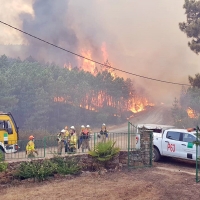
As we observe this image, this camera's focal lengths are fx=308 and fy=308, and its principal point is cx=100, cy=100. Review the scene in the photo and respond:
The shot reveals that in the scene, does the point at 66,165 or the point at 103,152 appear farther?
the point at 103,152

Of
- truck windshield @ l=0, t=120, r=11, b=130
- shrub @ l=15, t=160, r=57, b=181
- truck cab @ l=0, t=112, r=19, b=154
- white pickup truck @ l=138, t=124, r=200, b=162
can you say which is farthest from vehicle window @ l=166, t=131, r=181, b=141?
truck windshield @ l=0, t=120, r=11, b=130

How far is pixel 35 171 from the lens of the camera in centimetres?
1046

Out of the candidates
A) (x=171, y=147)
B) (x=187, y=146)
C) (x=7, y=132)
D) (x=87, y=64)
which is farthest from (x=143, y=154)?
(x=87, y=64)

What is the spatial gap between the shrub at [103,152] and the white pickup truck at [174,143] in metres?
2.31

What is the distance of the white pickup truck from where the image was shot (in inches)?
514

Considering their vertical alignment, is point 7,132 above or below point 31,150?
above

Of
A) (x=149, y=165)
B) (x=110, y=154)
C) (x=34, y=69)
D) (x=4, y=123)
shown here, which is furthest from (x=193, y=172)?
(x=34, y=69)

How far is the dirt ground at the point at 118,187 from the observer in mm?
8727

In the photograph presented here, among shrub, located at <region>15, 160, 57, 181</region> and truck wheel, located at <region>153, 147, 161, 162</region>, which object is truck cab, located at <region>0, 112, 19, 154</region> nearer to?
shrub, located at <region>15, 160, 57, 181</region>

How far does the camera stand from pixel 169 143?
13750 mm

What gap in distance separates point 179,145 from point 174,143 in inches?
10.4

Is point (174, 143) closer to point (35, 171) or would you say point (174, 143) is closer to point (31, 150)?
point (31, 150)

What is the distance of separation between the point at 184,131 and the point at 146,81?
1893 inches

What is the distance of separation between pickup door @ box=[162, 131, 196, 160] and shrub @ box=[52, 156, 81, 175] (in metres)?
4.39
